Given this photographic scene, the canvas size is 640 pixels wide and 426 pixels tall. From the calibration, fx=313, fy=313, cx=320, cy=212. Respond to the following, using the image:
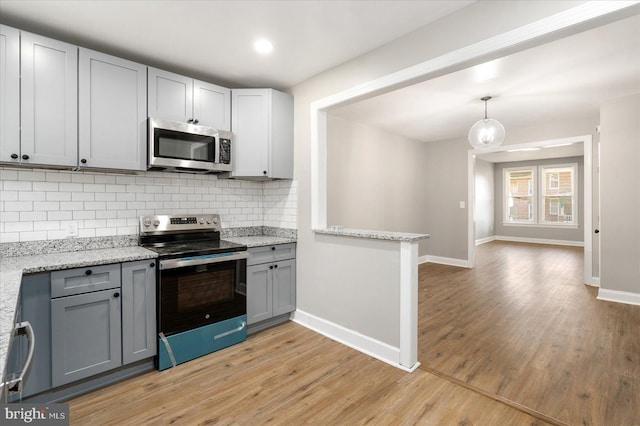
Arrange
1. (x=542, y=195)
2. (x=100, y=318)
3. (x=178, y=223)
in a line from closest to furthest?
(x=100, y=318) → (x=178, y=223) → (x=542, y=195)

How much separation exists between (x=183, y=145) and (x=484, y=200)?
899 centimetres

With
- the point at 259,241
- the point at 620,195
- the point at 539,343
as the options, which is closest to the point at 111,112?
the point at 259,241

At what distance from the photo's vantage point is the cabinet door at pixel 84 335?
1.95 metres

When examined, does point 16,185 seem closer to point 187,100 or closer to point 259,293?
point 187,100

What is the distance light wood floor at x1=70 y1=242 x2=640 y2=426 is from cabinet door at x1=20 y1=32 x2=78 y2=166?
1658 millimetres

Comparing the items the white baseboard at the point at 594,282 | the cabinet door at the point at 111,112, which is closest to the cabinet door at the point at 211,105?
the cabinet door at the point at 111,112

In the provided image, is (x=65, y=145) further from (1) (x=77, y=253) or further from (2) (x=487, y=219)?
(2) (x=487, y=219)

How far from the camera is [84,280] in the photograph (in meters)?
2.05

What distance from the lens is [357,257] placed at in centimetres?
274

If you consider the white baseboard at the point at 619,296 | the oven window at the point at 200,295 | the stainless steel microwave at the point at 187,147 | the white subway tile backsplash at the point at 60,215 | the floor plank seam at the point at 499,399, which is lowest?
the floor plank seam at the point at 499,399

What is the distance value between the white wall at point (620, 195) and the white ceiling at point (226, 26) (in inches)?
136

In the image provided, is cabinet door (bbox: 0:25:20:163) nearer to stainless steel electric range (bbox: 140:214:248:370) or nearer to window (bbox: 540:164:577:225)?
stainless steel electric range (bbox: 140:214:248:370)

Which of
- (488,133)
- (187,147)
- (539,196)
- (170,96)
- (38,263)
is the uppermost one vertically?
(170,96)

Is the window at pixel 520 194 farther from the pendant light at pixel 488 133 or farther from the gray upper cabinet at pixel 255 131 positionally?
the gray upper cabinet at pixel 255 131
